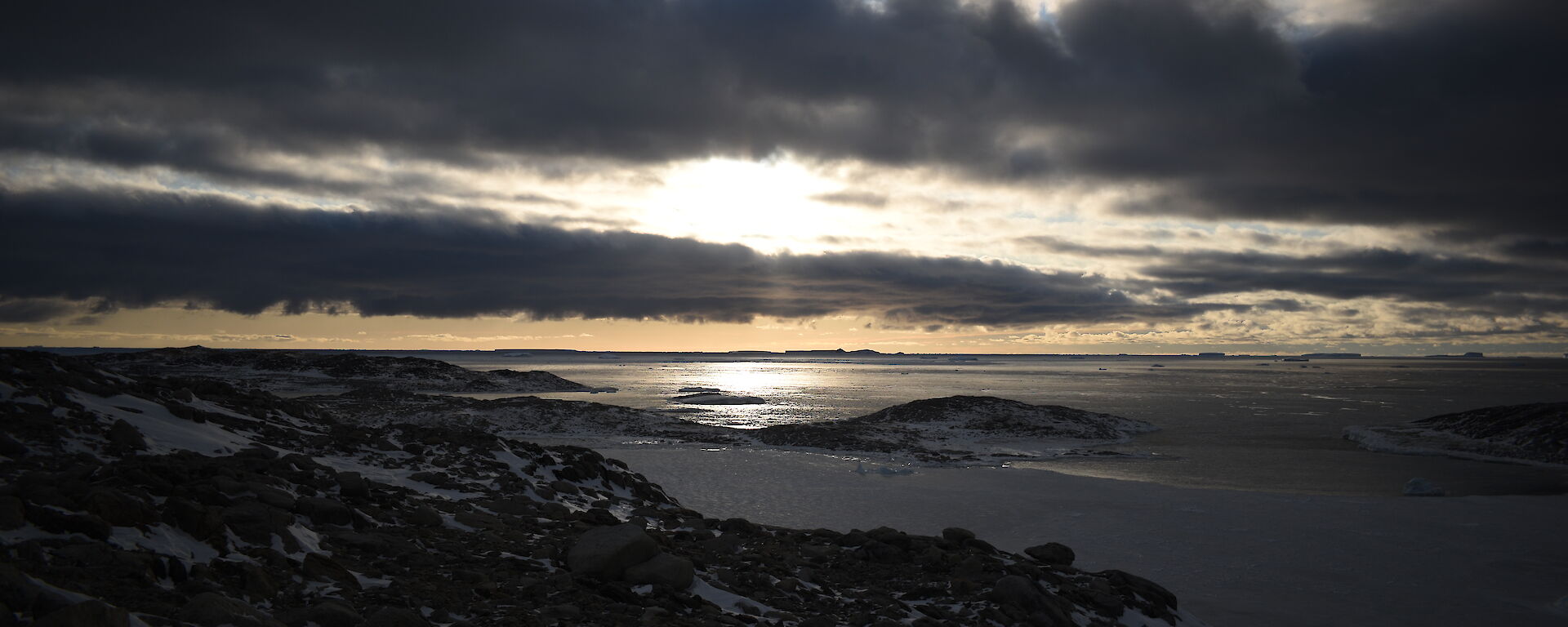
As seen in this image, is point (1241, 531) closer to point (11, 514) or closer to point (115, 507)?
point (115, 507)

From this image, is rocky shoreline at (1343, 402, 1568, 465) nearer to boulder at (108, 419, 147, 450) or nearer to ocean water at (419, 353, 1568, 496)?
ocean water at (419, 353, 1568, 496)

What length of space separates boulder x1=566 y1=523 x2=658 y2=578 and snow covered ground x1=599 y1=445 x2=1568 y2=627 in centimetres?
761

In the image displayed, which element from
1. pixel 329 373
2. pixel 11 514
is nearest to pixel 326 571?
pixel 11 514

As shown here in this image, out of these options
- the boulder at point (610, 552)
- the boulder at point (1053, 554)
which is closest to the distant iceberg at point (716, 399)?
the boulder at point (1053, 554)

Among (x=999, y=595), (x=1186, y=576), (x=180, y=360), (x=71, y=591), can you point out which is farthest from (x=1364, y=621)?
(x=180, y=360)

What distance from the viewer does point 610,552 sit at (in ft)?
28.8

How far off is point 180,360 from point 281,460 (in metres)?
96.8

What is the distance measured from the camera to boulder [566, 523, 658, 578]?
8.66m

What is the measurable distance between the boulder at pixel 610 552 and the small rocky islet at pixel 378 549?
3cm

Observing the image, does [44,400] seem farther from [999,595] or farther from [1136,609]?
[1136,609]

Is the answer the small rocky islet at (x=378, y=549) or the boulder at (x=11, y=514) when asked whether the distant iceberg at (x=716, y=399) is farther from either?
the boulder at (x=11, y=514)

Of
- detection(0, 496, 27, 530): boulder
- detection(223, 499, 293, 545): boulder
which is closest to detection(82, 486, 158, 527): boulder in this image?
detection(0, 496, 27, 530): boulder

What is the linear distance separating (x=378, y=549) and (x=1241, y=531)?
1641 cm

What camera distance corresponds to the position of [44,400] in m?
10.9
